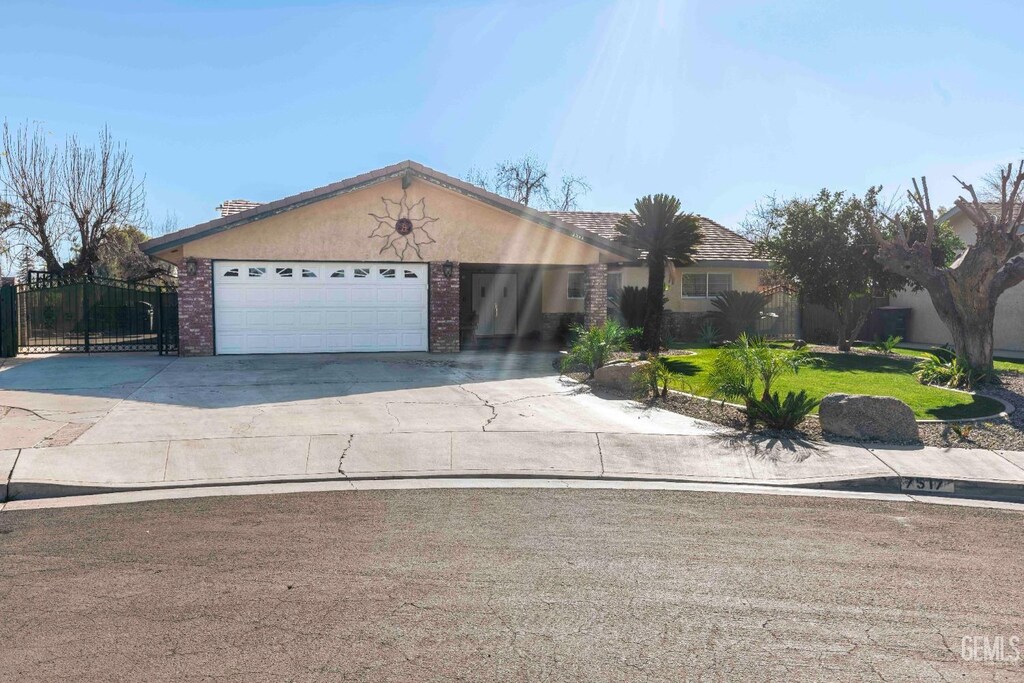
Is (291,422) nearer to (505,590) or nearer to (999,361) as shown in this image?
(505,590)

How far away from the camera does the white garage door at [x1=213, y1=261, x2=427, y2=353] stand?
1830 centimetres

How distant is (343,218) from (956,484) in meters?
14.3

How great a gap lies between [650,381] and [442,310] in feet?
25.5

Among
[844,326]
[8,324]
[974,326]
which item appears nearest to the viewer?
[974,326]

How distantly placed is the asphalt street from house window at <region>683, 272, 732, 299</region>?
20.1 m

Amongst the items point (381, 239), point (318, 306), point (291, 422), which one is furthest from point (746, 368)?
point (318, 306)

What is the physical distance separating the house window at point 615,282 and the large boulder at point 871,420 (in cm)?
1509

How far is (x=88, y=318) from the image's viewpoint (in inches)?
764

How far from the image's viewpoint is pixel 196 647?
428 cm

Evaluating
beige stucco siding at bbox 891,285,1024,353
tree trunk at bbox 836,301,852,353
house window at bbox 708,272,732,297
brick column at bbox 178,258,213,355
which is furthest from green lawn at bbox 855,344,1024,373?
brick column at bbox 178,258,213,355

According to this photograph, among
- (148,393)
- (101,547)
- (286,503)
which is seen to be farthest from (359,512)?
(148,393)

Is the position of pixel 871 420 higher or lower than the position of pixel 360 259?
lower

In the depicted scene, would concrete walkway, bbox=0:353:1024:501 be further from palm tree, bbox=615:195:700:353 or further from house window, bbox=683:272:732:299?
house window, bbox=683:272:732:299

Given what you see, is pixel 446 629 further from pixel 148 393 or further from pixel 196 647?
pixel 148 393
